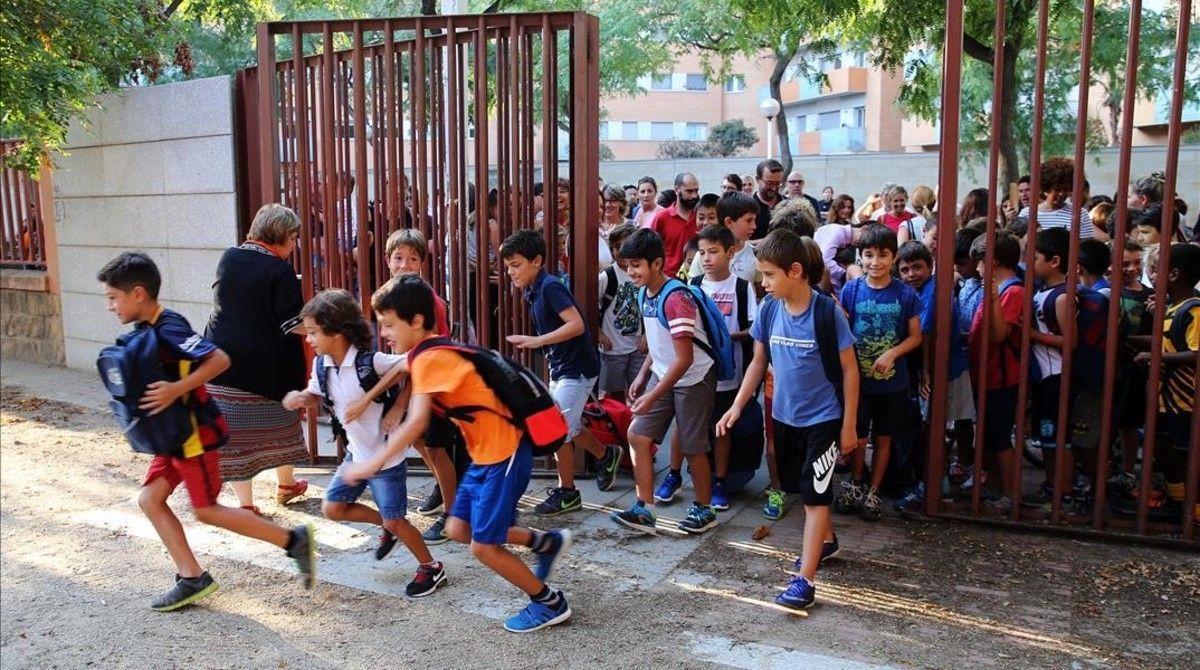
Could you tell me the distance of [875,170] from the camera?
2611 centimetres

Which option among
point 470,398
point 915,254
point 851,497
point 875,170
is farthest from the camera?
point 875,170

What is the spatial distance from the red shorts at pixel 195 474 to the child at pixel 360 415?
1.33 feet

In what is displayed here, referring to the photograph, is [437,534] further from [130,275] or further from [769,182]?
[769,182]

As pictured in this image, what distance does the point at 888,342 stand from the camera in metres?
5.09

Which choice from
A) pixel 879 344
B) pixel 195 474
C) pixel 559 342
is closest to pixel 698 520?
pixel 559 342

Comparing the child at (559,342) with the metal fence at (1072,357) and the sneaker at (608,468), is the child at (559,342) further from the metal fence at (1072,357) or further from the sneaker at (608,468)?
the metal fence at (1072,357)

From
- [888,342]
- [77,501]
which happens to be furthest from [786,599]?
[77,501]

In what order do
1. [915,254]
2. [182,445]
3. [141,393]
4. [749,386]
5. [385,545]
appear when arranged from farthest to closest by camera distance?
[915,254] → [385,545] → [749,386] → [182,445] → [141,393]

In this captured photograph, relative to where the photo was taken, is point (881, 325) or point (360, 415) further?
point (881, 325)

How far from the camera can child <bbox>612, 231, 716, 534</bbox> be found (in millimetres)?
5020

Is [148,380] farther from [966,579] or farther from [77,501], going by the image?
[966,579]

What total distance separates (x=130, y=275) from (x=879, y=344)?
3.47m

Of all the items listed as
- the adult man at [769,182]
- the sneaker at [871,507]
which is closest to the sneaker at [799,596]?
the sneaker at [871,507]

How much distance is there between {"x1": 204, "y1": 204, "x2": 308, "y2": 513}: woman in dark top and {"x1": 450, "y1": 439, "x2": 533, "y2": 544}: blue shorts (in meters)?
1.76
